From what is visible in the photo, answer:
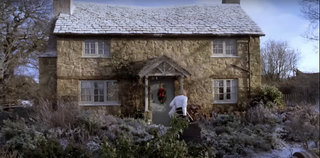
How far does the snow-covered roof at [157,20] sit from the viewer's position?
541 inches

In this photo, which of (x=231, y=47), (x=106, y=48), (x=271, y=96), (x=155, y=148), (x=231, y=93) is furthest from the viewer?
(x=231, y=47)

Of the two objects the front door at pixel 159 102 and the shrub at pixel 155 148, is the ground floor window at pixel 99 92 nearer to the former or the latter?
the front door at pixel 159 102

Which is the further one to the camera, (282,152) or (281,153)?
(282,152)

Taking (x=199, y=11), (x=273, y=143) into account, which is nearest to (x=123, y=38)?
(x=199, y=11)

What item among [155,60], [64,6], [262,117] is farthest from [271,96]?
[64,6]

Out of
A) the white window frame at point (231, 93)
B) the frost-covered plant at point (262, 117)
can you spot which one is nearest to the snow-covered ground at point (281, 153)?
the frost-covered plant at point (262, 117)

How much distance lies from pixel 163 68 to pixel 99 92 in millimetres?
3321

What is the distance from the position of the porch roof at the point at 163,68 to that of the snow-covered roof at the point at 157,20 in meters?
1.49

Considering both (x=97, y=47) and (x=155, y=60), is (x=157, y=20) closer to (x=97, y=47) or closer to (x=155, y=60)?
(x=155, y=60)

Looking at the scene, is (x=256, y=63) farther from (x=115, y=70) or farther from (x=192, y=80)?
(x=115, y=70)

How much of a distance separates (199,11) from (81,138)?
1088 cm

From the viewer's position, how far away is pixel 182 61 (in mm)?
13961

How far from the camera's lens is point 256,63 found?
563 inches

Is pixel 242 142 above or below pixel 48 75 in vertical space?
below
